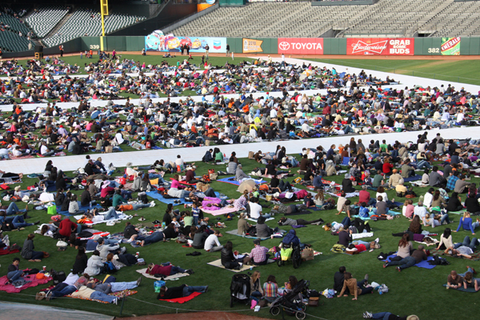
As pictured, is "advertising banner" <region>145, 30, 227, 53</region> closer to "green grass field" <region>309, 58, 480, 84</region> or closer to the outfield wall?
the outfield wall

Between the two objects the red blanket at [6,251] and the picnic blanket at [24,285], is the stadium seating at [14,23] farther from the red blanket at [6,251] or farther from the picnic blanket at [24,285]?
the picnic blanket at [24,285]

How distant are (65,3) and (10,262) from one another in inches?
3518

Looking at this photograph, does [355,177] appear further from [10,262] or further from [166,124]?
[166,124]

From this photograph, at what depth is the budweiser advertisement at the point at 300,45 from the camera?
7388 centimetres

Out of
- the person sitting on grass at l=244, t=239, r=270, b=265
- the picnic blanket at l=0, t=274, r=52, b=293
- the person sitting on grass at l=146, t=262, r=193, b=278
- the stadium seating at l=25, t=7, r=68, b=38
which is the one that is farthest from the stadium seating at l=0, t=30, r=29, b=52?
the person sitting on grass at l=244, t=239, r=270, b=265

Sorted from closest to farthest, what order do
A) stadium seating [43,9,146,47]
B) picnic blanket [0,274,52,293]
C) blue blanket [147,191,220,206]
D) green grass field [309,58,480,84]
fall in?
picnic blanket [0,274,52,293]
blue blanket [147,191,220,206]
green grass field [309,58,480,84]
stadium seating [43,9,146,47]

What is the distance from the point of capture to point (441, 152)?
27.2 metres

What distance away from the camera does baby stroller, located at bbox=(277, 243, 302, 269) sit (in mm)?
15367

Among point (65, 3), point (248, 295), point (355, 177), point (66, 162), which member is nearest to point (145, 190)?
point (66, 162)

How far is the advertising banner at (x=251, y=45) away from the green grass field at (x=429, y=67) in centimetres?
1333

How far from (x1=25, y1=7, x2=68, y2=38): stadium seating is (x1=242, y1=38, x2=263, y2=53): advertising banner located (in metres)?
33.3

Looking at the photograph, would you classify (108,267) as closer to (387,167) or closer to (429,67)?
(387,167)

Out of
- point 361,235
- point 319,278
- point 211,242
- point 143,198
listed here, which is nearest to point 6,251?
point 143,198

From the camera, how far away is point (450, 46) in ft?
211
